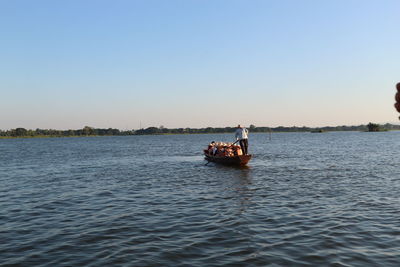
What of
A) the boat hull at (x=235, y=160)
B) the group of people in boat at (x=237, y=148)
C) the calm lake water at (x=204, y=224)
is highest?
the group of people in boat at (x=237, y=148)

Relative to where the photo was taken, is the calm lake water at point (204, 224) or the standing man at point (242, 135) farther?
the standing man at point (242, 135)

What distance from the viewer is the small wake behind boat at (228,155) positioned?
32.5m

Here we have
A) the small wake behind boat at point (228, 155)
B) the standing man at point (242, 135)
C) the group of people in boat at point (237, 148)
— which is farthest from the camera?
the small wake behind boat at point (228, 155)

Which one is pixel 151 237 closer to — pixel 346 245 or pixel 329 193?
pixel 346 245

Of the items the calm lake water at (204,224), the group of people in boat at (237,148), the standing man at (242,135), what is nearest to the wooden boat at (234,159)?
the group of people in boat at (237,148)

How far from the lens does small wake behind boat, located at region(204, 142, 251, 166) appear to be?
3253cm

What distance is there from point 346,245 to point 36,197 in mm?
16075

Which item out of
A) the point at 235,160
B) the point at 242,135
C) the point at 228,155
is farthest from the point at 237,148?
the point at 242,135

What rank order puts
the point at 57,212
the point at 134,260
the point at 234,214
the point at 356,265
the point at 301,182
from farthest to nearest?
the point at 301,182, the point at 57,212, the point at 234,214, the point at 134,260, the point at 356,265

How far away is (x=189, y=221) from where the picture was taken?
41.2ft

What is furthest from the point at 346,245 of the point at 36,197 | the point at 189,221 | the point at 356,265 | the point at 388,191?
the point at 36,197

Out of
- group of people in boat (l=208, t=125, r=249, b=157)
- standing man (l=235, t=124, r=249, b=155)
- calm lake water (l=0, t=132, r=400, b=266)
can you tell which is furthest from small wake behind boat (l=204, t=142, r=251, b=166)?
calm lake water (l=0, t=132, r=400, b=266)

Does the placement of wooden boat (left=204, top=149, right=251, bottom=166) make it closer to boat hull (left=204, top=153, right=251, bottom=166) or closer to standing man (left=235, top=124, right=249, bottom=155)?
boat hull (left=204, top=153, right=251, bottom=166)

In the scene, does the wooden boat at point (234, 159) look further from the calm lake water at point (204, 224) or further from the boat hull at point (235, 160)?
the calm lake water at point (204, 224)
